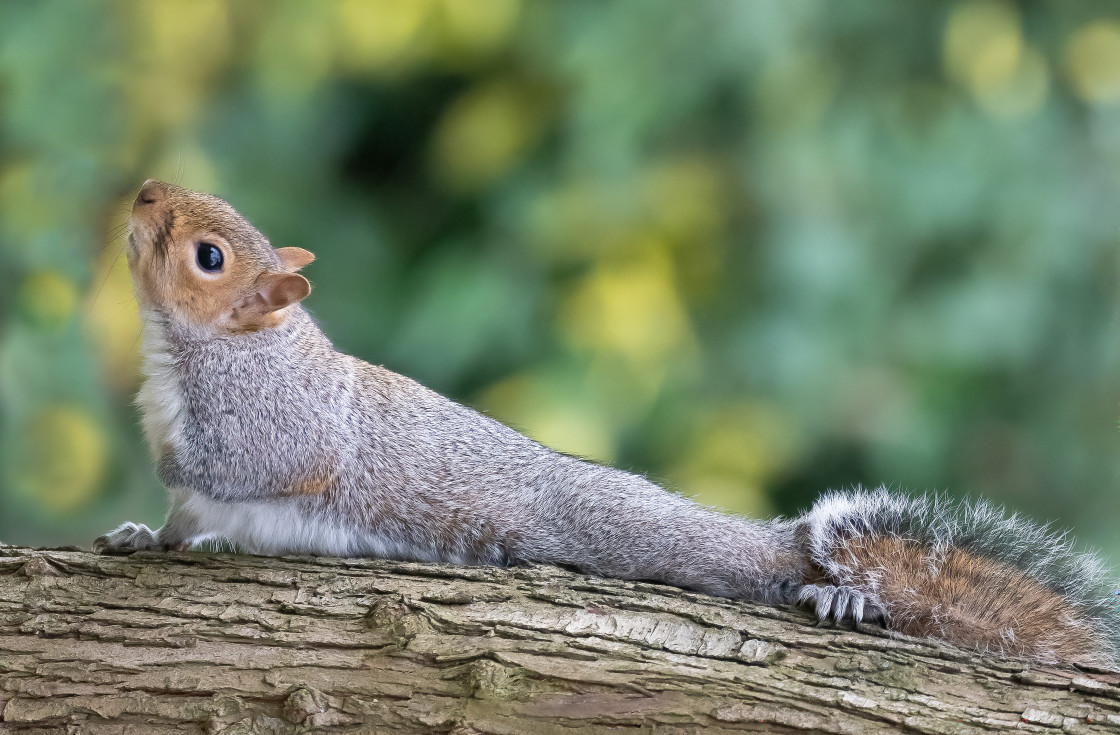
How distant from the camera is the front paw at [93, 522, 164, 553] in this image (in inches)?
62.8

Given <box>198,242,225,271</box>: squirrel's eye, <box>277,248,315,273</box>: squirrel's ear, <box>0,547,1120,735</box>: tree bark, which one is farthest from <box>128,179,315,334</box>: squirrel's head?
<box>0,547,1120,735</box>: tree bark

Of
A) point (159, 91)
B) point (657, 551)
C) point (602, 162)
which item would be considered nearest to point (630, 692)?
point (657, 551)

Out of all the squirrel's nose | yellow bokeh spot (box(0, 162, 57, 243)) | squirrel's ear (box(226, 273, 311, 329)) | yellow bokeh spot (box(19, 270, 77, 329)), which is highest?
yellow bokeh spot (box(0, 162, 57, 243))

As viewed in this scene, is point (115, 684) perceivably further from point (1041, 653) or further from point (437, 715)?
point (1041, 653)

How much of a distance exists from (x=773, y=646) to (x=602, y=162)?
1.31 meters

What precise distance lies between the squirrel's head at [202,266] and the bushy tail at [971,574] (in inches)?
36.7

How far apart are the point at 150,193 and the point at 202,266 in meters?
0.14

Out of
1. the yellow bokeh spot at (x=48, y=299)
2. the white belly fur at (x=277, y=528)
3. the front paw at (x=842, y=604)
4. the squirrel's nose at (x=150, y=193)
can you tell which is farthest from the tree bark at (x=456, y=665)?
the yellow bokeh spot at (x=48, y=299)

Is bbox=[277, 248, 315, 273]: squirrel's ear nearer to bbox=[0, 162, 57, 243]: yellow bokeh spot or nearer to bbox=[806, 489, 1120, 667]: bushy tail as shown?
bbox=[0, 162, 57, 243]: yellow bokeh spot

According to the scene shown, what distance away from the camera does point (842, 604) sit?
1.47 m

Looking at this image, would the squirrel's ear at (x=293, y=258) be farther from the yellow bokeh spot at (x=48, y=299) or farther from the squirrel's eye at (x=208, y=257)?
the yellow bokeh spot at (x=48, y=299)

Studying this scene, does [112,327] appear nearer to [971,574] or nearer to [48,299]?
[48,299]

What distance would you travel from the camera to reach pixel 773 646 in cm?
139

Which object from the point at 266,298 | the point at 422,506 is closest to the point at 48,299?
the point at 266,298
